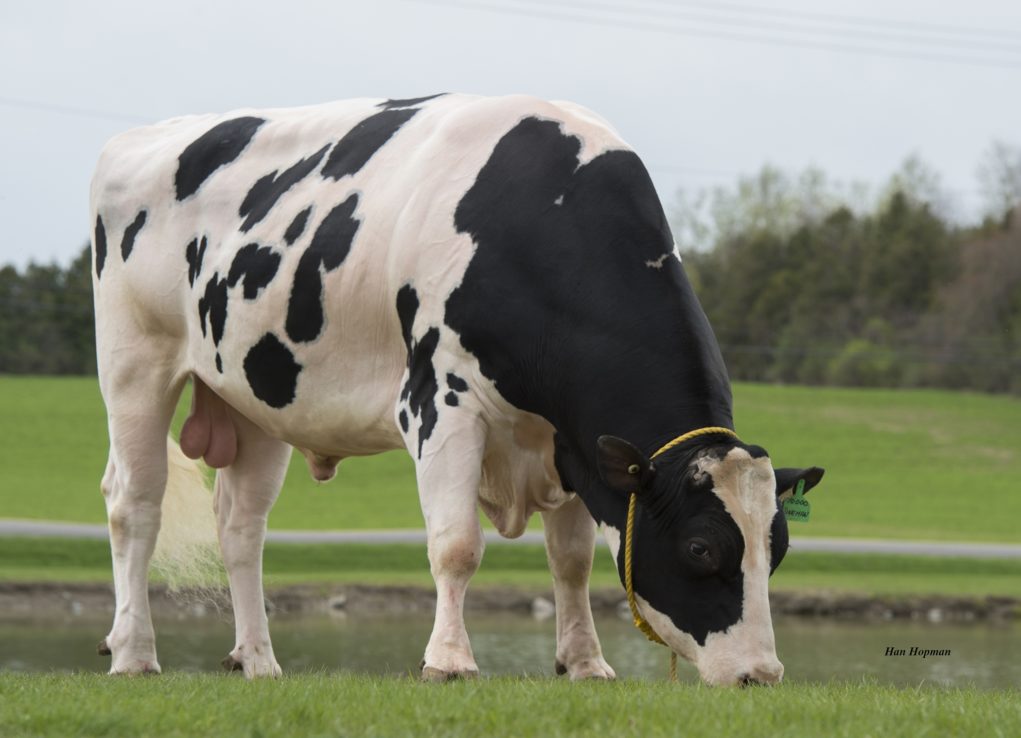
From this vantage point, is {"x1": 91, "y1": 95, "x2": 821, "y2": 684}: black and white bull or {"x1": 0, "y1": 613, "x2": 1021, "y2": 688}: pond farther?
{"x1": 0, "y1": 613, "x2": 1021, "y2": 688}: pond

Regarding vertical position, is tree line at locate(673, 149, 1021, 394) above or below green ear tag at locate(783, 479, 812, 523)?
below

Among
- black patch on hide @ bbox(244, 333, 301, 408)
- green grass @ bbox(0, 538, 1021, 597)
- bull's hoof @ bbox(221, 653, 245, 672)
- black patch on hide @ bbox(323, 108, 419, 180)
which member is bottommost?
green grass @ bbox(0, 538, 1021, 597)

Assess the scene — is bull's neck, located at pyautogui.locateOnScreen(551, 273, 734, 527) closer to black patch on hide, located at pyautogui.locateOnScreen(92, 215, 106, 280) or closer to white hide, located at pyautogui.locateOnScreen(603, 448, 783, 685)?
white hide, located at pyautogui.locateOnScreen(603, 448, 783, 685)

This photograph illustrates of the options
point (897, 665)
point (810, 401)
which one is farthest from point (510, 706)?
point (810, 401)

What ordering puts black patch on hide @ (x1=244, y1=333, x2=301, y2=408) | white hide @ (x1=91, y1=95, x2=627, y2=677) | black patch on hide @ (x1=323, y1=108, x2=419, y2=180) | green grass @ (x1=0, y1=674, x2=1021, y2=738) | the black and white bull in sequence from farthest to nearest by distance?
black patch on hide @ (x1=323, y1=108, x2=419, y2=180) → black patch on hide @ (x1=244, y1=333, x2=301, y2=408) → white hide @ (x1=91, y1=95, x2=627, y2=677) → the black and white bull → green grass @ (x1=0, y1=674, x2=1021, y2=738)

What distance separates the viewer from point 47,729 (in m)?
4.77

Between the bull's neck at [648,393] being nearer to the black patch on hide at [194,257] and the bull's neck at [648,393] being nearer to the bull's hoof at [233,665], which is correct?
the black patch on hide at [194,257]

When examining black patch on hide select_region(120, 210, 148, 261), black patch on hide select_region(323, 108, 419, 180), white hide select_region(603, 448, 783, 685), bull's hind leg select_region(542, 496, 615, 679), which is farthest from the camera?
black patch on hide select_region(120, 210, 148, 261)

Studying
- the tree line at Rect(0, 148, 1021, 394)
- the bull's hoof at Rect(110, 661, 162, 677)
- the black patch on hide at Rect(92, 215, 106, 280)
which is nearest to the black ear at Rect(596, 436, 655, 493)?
the bull's hoof at Rect(110, 661, 162, 677)

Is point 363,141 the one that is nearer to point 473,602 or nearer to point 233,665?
point 233,665

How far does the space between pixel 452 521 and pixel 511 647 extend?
28.1 ft

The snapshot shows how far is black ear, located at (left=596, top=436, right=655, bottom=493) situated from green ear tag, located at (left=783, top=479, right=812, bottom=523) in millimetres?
654

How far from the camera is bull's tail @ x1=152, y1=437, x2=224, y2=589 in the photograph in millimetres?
9008

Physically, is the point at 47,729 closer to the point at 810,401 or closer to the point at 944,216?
the point at 810,401
